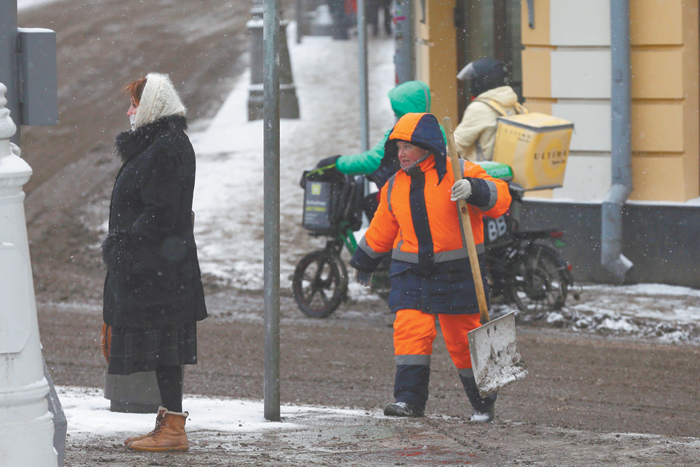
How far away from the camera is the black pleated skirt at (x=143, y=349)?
14.3 ft

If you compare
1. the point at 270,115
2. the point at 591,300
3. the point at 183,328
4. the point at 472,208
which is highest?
the point at 270,115

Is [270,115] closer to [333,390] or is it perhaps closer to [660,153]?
[333,390]

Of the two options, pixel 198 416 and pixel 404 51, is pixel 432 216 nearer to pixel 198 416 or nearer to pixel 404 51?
pixel 198 416

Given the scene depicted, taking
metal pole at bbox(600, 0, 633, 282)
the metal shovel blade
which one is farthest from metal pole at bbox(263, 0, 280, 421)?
metal pole at bbox(600, 0, 633, 282)

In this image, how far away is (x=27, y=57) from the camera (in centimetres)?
445

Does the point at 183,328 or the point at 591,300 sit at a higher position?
the point at 183,328

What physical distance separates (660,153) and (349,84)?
34.0 feet

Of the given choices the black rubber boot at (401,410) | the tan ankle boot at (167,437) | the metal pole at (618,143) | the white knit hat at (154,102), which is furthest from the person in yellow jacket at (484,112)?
the tan ankle boot at (167,437)

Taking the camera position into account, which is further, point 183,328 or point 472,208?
point 472,208

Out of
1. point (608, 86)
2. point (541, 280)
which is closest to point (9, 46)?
point (541, 280)

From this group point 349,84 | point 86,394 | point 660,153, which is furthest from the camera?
point 349,84

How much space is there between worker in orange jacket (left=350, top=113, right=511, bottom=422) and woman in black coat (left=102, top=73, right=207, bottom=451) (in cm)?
119

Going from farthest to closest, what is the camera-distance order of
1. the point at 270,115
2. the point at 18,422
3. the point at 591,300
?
the point at 591,300 → the point at 270,115 → the point at 18,422

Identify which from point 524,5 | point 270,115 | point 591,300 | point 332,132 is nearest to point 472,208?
point 270,115
